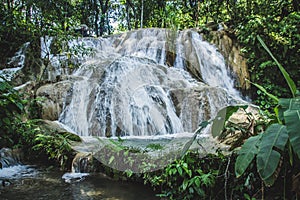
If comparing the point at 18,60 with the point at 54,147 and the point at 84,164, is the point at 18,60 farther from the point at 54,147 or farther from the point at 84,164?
the point at 84,164

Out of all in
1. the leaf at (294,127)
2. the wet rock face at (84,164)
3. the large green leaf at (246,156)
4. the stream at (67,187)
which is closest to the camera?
the leaf at (294,127)

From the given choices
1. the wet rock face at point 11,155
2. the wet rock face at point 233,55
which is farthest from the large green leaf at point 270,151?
the wet rock face at point 233,55

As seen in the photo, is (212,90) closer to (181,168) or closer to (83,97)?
(83,97)

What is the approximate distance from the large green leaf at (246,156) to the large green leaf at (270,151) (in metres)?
0.11

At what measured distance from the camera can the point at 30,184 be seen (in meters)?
3.32

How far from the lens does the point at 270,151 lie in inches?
67.7

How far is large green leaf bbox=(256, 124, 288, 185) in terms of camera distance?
1.67m

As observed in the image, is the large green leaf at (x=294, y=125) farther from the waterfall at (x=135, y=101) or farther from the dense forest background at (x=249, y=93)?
the waterfall at (x=135, y=101)

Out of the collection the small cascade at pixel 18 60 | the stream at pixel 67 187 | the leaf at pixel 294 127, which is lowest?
the stream at pixel 67 187

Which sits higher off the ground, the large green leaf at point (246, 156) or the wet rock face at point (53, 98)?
the wet rock face at point (53, 98)

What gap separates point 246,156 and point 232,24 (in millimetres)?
11196

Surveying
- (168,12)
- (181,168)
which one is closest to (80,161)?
(181,168)

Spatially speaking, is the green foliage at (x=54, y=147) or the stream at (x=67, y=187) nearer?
the stream at (x=67, y=187)

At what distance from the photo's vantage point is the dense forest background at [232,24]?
664cm
